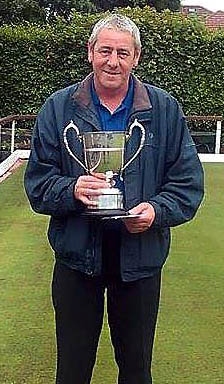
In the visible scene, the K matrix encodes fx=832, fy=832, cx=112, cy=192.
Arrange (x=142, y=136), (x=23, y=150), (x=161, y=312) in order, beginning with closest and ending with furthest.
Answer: (x=142, y=136) → (x=161, y=312) → (x=23, y=150)

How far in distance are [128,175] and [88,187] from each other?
192 mm

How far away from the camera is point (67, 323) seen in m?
3.11

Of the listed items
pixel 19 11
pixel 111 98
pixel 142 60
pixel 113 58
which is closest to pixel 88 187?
pixel 111 98

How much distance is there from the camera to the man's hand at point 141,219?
9.32ft

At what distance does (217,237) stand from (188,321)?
2973mm

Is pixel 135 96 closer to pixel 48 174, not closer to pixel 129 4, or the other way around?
pixel 48 174

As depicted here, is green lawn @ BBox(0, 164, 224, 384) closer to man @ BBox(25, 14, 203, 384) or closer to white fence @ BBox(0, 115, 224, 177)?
man @ BBox(25, 14, 203, 384)

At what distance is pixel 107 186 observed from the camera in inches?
112

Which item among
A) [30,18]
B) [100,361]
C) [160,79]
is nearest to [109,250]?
[100,361]

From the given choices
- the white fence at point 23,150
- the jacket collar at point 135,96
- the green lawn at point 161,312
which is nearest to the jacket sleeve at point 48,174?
the jacket collar at point 135,96

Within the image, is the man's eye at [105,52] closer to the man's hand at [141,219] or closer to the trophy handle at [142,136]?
the trophy handle at [142,136]

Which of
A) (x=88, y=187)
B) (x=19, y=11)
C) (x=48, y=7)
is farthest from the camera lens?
(x=48, y=7)

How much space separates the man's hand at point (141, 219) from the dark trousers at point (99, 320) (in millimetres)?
235

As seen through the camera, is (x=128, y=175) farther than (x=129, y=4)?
No
